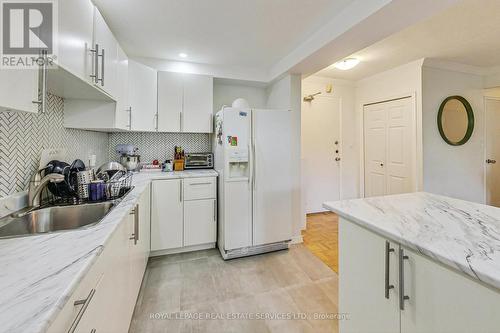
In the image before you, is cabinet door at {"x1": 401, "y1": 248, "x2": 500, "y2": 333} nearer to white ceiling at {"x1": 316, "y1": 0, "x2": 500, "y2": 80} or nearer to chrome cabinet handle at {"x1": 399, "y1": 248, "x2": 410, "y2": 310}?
chrome cabinet handle at {"x1": 399, "y1": 248, "x2": 410, "y2": 310}

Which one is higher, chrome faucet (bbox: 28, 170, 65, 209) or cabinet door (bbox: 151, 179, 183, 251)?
chrome faucet (bbox: 28, 170, 65, 209)

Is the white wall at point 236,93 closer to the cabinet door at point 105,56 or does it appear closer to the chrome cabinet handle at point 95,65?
the cabinet door at point 105,56

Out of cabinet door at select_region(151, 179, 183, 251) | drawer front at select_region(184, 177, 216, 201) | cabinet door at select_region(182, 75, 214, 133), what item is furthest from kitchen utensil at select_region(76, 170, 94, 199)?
cabinet door at select_region(182, 75, 214, 133)

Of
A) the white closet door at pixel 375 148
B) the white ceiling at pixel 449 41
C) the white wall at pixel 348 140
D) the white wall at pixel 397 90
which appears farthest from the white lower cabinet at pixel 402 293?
the white closet door at pixel 375 148

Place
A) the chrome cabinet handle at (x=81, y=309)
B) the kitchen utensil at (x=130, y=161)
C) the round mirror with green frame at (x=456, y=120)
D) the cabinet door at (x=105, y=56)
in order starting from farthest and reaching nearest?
1. the round mirror with green frame at (x=456, y=120)
2. the kitchen utensil at (x=130, y=161)
3. the cabinet door at (x=105, y=56)
4. the chrome cabinet handle at (x=81, y=309)

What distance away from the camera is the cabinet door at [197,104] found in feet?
9.33

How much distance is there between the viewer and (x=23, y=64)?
2.91ft

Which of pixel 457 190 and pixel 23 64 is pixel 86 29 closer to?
pixel 23 64

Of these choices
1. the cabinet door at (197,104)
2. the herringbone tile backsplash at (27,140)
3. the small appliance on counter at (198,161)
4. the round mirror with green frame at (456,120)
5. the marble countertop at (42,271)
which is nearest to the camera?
the marble countertop at (42,271)

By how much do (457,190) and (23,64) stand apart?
4.77 metres

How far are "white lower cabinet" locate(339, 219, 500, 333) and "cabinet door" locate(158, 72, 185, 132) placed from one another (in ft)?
7.61

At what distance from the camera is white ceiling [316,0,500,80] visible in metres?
2.04

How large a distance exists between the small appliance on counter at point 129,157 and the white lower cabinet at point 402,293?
249 centimetres

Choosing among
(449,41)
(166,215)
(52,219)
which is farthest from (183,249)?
(449,41)
